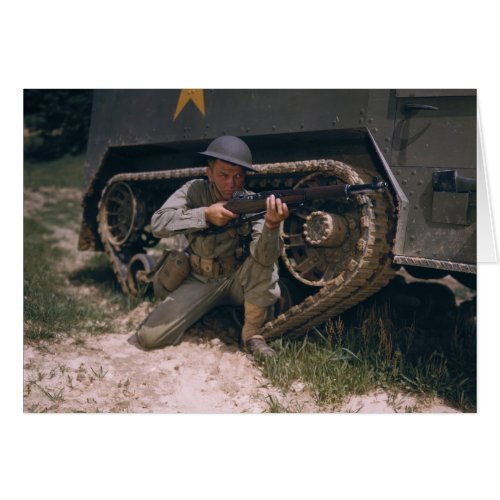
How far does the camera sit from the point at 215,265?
Answer: 4.83 meters

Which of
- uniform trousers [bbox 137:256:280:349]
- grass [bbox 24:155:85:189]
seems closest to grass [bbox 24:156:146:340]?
grass [bbox 24:155:85:189]

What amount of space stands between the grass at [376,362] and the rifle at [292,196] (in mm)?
927

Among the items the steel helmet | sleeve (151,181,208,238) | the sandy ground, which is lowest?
the sandy ground

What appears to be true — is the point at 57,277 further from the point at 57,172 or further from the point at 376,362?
the point at 376,362

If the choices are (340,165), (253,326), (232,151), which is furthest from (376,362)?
(232,151)

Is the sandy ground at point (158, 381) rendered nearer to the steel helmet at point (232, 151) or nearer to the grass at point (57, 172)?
the steel helmet at point (232, 151)

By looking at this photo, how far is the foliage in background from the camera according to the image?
4461mm

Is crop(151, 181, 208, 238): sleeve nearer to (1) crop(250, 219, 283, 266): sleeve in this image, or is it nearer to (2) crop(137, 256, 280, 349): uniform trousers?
(1) crop(250, 219, 283, 266): sleeve

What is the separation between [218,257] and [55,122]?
68.5 inches

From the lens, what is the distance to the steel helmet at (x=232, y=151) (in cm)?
439

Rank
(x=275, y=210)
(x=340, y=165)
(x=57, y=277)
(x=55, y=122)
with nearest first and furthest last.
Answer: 1. (x=275, y=210)
2. (x=340, y=165)
3. (x=55, y=122)
4. (x=57, y=277)

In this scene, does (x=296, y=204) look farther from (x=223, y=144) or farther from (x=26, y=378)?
(x=26, y=378)
